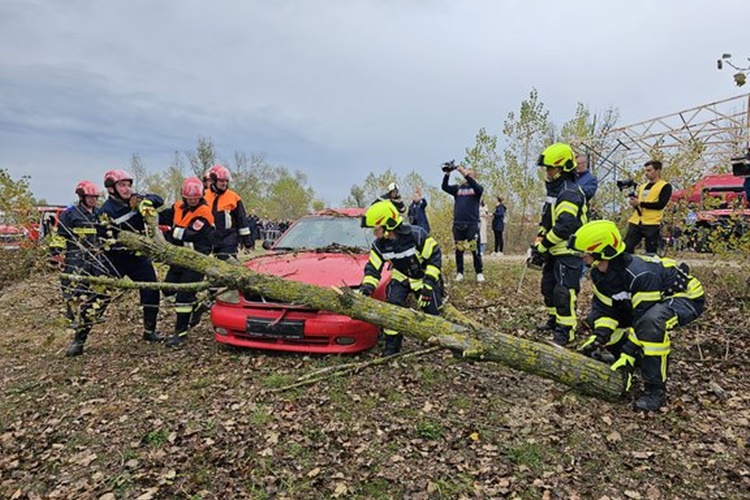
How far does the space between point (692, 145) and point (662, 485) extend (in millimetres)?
6076

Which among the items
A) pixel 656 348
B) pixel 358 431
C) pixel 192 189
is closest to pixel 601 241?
pixel 656 348

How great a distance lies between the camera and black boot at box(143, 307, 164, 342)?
562 cm

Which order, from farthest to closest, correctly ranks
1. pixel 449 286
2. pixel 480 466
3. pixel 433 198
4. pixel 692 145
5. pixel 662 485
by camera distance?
pixel 433 198
pixel 449 286
pixel 692 145
pixel 480 466
pixel 662 485

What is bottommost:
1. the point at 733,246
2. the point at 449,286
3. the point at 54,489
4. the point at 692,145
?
the point at 54,489

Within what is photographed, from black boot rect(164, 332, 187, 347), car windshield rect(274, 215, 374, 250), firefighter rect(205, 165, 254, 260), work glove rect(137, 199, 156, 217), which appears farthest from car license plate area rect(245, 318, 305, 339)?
firefighter rect(205, 165, 254, 260)

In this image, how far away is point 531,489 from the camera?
2822 millimetres

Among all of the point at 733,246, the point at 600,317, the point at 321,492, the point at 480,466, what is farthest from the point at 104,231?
the point at 733,246

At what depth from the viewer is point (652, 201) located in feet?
19.8

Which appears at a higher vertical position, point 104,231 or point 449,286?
point 104,231

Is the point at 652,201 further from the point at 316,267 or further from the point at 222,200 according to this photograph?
the point at 222,200

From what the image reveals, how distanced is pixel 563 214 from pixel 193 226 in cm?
403

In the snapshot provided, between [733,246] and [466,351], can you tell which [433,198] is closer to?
[733,246]

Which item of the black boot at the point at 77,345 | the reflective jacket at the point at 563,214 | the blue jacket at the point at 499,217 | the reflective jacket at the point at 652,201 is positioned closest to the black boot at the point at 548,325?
the reflective jacket at the point at 563,214

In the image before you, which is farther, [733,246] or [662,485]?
[733,246]
